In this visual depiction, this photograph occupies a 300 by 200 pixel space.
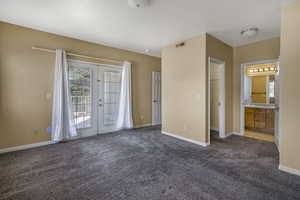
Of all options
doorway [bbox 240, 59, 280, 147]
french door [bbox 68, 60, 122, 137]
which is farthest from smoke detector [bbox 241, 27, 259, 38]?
french door [bbox 68, 60, 122, 137]

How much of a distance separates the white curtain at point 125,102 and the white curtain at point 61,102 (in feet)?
5.01

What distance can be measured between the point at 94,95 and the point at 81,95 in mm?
366

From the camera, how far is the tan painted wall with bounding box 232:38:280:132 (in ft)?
11.7

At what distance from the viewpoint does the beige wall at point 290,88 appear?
2.05m

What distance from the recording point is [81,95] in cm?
389

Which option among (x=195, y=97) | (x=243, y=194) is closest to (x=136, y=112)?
(x=195, y=97)

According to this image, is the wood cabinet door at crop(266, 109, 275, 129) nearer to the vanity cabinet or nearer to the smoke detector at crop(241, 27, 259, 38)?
the vanity cabinet

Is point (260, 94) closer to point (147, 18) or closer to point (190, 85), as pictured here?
point (190, 85)

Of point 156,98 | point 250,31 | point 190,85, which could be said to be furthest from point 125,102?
point 250,31

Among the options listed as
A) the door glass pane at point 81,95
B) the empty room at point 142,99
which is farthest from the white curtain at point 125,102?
the door glass pane at point 81,95

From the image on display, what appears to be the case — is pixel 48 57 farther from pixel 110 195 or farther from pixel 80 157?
pixel 110 195

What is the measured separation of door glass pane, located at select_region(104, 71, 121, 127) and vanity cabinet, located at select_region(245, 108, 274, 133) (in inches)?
196

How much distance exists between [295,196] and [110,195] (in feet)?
7.54

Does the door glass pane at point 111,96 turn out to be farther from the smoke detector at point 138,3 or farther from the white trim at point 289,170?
the white trim at point 289,170
